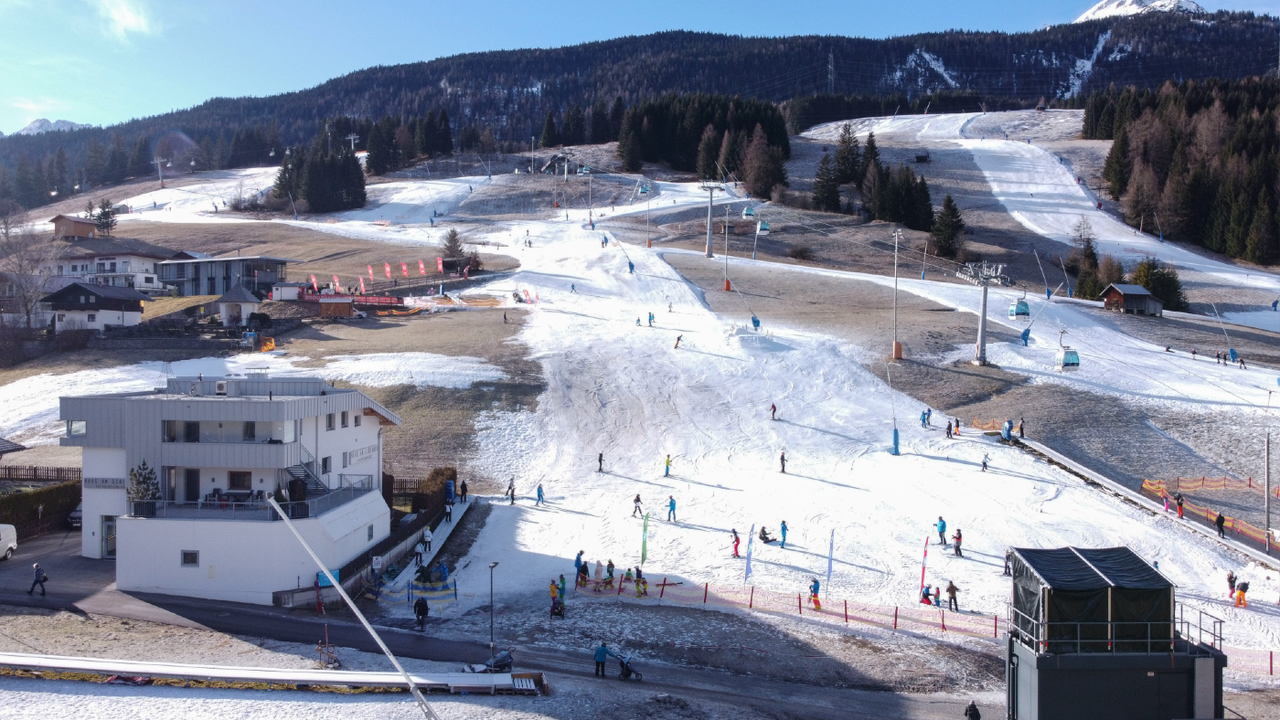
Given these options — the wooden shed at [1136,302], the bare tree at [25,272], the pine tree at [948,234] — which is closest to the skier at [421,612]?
the bare tree at [25,272]

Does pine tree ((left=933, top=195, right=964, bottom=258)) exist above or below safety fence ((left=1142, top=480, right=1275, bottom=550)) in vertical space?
above

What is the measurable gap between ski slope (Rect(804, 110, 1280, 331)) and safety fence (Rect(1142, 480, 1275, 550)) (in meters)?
39.8

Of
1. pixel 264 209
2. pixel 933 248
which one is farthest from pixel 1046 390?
pixel 264 209

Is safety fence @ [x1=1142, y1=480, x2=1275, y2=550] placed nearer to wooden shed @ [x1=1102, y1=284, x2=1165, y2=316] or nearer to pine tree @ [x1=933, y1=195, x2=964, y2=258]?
wooden shed @ [x1=1102, y1=284, x2=1165, y2=316]

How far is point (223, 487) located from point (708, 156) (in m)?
100.0

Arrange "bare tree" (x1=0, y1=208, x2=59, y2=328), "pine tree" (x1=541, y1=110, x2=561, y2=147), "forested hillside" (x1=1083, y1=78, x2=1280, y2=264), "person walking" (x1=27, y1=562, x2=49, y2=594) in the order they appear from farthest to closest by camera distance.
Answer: "pine tree" (x1=541, y1=110, x2=561, y2=147) < "forested hillside" (x1=1083, y1=78, x2=1280, y2=264) < "bare tree" (x1=0, y1=208, x2=59, y2=328) < "person walking" (x1=27, y1=562, x2=49, y2=594)

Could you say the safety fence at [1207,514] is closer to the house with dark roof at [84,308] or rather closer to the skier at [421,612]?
the skier at [421,612]

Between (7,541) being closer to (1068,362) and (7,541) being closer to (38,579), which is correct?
(38,579)

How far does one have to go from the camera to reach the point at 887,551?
26750 millimetres

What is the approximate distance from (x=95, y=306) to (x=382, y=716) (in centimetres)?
4941

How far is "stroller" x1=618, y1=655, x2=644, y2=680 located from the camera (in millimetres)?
17453

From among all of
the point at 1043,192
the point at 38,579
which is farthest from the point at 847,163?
the point at 38,579

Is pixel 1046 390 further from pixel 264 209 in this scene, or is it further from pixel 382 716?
pixel 264 209

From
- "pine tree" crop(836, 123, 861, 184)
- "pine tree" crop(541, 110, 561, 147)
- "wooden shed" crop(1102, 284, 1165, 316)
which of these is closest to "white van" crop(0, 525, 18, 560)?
"wooden shed" crop(1102, 284, 1165, 316)
